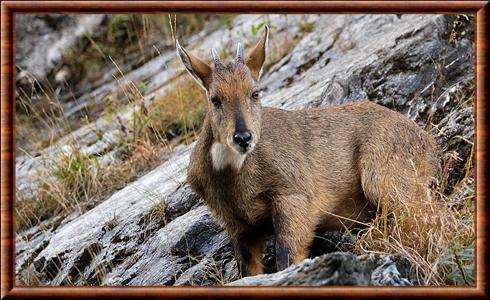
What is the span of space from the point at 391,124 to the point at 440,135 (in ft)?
3.17

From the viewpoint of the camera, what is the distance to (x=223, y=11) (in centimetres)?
675

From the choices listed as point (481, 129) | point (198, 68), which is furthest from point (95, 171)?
point (481, 129)

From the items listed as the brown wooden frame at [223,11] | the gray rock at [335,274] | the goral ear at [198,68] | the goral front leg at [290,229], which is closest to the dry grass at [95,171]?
the goral ear at [198,68]

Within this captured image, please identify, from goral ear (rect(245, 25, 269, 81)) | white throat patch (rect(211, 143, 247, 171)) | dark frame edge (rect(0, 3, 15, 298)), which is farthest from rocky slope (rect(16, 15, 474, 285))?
dark frame edge (rect(0, 3, 15, 298))

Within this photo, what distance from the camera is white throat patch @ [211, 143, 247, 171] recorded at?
24.9 ft

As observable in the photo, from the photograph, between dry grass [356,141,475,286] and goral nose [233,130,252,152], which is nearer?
dry grass [356,141,475,286]

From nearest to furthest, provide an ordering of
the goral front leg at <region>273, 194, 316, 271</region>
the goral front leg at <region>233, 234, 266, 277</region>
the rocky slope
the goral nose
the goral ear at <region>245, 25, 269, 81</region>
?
the goral nose → the goral front leg at <region>273, 194, 316, 271</region> → the goral ear at <region>245, 25, 269, 81</region> → the goral front leg at <region>233, 234, 266, 277</region> → the rocky slope

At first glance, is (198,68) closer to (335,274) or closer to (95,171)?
(335,274)

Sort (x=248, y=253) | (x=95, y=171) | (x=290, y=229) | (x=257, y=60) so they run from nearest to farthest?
(x=290, y=229) < (x=257, y=60) < (x=248, y=253) < (x=95, y=171)

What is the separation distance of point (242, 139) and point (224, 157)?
0.61 metres

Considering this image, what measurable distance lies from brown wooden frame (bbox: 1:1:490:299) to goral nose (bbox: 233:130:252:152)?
1.11 m

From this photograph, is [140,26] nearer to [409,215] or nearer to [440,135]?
[440,135]

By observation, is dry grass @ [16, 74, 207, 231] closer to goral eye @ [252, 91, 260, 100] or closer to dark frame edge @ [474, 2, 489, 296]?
goral eye @ [252, 91, 260, 100]

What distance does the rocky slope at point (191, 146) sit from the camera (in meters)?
8.59
